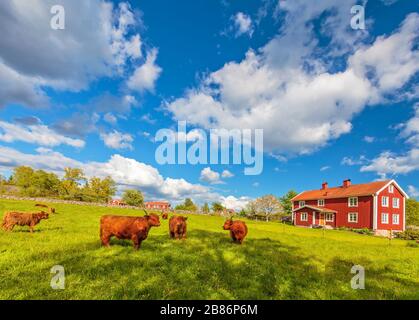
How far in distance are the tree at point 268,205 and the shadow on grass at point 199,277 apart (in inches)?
2926

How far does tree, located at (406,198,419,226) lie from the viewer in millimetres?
84125

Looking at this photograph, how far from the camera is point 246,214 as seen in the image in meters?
81.6

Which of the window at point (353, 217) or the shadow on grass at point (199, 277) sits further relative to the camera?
the window at point (353, 217)

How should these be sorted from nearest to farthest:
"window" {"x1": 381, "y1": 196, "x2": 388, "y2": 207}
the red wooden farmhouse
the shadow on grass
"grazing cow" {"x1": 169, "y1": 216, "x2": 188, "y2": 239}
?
the shadow on grass, "grazing cow" {"x1": 169, "y1": 216, "x2": 188, "y2": 239}, the red wooden farmhouse, "window" {"x1": 381, "y1": 196, "x2": 388, "y2": 207}

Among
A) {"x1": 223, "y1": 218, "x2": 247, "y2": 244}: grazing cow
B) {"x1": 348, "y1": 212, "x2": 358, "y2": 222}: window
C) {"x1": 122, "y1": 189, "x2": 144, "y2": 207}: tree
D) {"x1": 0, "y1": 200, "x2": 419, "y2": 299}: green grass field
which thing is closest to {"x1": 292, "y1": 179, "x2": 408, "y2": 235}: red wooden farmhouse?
{"x1": 348, "y1": 212, "x2": 358, "y2": 222}: window

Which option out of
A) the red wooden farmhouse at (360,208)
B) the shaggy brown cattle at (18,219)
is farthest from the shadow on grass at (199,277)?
the red wooden farmhouse at (360,208)

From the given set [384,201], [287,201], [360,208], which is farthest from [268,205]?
[384,201]

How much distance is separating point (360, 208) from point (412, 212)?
65849 millimetres

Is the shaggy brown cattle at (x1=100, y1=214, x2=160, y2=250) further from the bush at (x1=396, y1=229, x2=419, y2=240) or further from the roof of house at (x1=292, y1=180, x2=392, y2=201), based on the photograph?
the roof of house at (x1=292, y1=180, x2=392, y2=201)

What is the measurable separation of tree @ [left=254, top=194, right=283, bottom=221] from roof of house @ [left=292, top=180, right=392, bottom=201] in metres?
26.0

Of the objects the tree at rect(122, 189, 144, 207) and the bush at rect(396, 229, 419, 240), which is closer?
the bush at rect(396, 229, 419, 240)

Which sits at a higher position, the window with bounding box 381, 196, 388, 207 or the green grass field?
the green grass field

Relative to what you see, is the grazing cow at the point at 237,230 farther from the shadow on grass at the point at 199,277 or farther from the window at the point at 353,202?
the window at the point at 353,202

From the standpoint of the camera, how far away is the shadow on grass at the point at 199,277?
19.1ft
